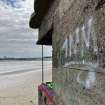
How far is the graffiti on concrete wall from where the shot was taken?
3.47m

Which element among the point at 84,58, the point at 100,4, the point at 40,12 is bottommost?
the point at 84,58

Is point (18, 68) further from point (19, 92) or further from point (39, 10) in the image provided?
point (39, 10)

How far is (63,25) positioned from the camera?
520 cm

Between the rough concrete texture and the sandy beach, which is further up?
the rough concrete texture

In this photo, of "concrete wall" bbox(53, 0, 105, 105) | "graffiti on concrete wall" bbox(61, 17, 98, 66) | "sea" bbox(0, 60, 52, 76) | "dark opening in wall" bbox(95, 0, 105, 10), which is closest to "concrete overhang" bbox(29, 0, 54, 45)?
"concrete wall" bbox(53, 0, 105, 105)

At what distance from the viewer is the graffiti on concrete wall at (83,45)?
347 cm

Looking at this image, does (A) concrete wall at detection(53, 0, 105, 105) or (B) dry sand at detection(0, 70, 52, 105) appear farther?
(B) dry sand at detection(0, 70, 52, 105)

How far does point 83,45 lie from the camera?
3854 mm

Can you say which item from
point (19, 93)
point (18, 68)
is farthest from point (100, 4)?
point (18, 68)

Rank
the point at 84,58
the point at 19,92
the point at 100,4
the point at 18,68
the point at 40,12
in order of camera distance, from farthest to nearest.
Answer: the point at 18,68, the point at 19,92, the point at 40,12, the point at 84,58, the point at 100,4

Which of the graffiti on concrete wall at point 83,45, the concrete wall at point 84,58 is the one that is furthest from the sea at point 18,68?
the graffiti on concrete wall at point 83,45

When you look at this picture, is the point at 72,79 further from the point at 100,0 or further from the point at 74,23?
the point at 100,0

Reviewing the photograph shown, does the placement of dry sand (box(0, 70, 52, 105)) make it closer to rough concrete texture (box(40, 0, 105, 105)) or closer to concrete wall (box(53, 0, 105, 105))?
rough concrete texture (box(40, 0, 105, 105))

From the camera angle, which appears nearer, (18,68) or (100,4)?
(100,4)
